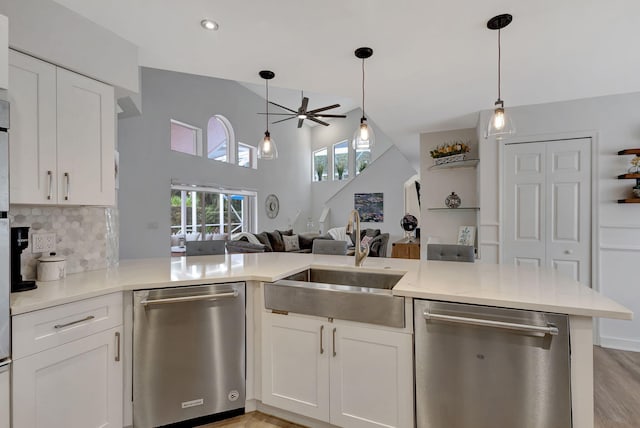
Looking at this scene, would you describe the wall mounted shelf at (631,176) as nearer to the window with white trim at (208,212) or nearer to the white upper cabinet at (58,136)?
the white upper cabinet at (58,136)

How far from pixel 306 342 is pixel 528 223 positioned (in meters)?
2.90

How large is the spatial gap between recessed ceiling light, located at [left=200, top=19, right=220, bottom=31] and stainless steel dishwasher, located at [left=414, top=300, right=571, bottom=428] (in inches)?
81.4

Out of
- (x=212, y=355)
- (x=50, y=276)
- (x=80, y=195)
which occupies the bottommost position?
(x=212, y=355)

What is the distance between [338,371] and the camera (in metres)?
1.71

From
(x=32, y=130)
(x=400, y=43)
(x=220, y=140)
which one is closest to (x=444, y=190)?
(x=400, y=43)

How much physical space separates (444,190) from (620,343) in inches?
93.2

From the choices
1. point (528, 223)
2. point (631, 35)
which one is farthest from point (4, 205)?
point (528, 223)

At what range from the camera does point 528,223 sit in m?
3.37

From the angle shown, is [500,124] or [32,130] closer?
[32,130]

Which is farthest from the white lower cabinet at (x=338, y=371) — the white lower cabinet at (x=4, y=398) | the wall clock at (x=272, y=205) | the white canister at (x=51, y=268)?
the wall clock at (x=272, y=205)

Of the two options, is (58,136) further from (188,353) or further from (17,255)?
(188,353)

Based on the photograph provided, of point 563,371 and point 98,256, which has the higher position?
point 98,256

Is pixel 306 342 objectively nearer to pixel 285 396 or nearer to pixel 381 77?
pixel 285 396

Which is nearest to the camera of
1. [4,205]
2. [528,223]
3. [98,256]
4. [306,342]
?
[4,205]
